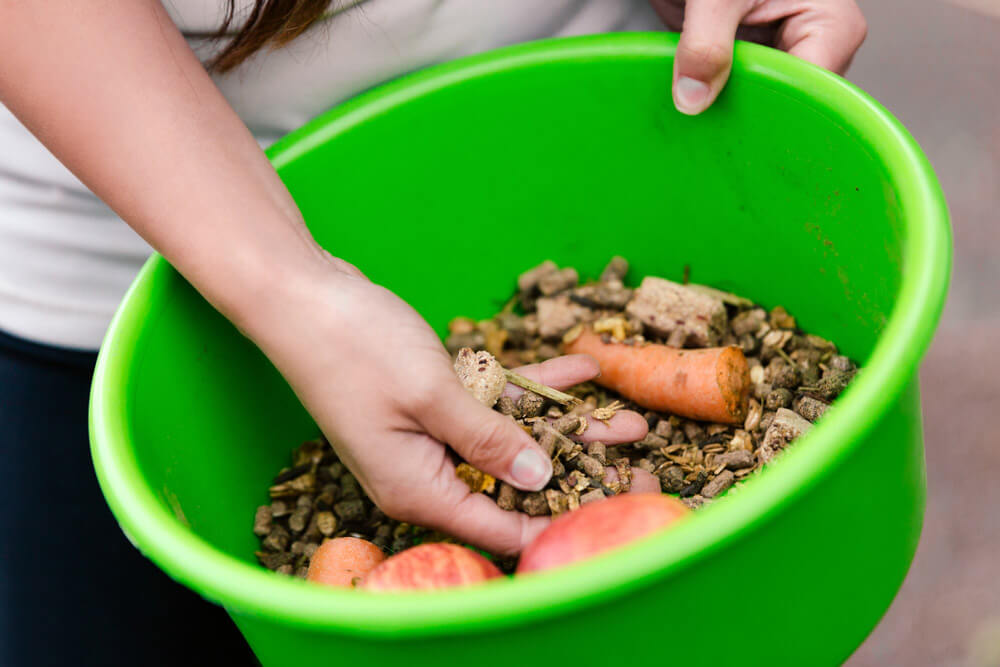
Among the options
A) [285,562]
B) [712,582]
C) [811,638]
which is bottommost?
[285,562]

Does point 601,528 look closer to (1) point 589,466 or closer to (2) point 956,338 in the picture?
(1) point 589,466

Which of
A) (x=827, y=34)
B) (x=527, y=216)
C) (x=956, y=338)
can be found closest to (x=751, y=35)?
(x=827, y=34)

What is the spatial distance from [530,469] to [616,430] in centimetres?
18

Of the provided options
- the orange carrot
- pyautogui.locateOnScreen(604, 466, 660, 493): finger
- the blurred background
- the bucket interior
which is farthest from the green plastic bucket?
the blurred background

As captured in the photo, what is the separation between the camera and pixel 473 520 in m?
0.72

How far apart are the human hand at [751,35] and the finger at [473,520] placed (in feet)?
1.47

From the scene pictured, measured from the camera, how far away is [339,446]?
0.73 m

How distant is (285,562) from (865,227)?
629 mm

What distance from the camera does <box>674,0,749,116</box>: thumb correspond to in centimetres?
84

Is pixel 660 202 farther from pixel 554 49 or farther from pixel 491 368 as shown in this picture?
pixel 491 368

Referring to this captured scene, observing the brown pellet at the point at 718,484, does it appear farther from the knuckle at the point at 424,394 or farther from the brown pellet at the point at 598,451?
the knuckle at the point at 424,394

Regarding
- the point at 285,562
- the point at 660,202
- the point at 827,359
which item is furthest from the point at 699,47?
the point at 285,562

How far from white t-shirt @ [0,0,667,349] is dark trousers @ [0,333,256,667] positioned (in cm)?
6

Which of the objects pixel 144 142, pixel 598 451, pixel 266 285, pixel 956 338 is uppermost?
pixel 144 142
